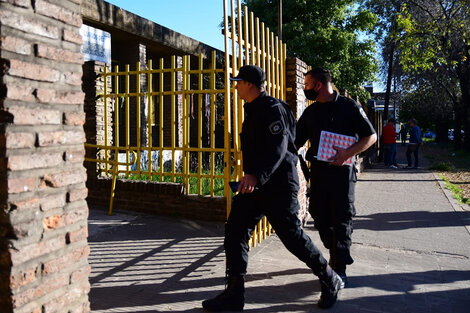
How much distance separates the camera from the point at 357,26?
2122 cm

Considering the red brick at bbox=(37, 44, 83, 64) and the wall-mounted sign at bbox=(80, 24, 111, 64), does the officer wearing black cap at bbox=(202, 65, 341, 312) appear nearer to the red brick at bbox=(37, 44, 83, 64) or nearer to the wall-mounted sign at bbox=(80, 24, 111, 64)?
the red brick at bbox=(37, 44, 83, 64)

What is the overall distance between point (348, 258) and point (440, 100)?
33899 millimetres

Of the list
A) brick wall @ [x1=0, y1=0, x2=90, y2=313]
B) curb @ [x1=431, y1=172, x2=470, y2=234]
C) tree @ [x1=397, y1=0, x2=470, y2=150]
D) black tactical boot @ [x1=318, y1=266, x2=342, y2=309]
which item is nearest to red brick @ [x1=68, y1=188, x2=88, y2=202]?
brick wall @ [x1=0, y1=0, x2=90, y2=313]

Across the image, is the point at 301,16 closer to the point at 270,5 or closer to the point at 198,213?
the point at 270,5

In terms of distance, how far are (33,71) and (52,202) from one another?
0.69 m

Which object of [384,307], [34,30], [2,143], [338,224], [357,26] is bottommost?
[384,307]

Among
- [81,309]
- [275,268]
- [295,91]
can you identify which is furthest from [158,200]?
[81,309]

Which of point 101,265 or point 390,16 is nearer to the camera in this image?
point 101,265

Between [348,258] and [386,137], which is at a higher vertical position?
[386,137]

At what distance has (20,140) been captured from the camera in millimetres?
2170

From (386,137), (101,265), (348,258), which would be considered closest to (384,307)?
(348,258)

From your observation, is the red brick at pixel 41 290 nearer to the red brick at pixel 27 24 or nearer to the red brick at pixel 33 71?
the red brick at pixel 33 71

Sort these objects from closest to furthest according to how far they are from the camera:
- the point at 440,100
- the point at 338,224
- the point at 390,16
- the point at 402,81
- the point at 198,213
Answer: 1. the point at 338,224
2. the point at 198,213
3. the point at 390,16
4. the point at 402,81
5. the point at 440,100

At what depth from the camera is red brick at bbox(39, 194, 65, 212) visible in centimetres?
229
